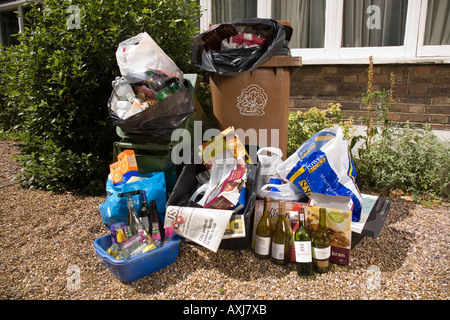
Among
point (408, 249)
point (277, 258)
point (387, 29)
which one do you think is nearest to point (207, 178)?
point (277, 258)

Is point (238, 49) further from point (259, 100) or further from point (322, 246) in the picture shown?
point (322, 246)

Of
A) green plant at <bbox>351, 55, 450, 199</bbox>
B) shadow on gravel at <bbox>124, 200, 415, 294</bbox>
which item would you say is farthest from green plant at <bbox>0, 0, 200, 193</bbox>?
green plant at <bbox>351, 55, 450, 199</bbox>

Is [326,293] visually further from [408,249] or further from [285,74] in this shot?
[285,74]

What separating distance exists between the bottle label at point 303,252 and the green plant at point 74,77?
81.3 inches

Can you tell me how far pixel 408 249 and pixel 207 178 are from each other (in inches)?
58.5

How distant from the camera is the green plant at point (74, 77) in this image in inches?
116

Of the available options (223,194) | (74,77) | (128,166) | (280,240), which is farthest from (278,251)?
(74,77)

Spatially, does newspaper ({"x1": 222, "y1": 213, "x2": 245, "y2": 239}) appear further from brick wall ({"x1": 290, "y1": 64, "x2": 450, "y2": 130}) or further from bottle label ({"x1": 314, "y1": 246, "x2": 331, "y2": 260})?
brick wall ({"x1": 290, "y1": 64, "x2": 450, "y2": 130})

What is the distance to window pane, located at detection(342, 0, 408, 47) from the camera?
3.85m

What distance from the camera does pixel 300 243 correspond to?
1.86 m

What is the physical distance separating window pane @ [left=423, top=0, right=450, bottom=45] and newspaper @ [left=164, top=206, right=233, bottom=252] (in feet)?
11.5

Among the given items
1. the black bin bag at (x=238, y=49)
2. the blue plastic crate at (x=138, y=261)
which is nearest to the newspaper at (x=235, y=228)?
the blue plastic crate at (x=138, y=261)

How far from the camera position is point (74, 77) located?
2.90 metres

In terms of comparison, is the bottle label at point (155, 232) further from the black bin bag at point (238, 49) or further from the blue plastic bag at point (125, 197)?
the black bin bag at point (238, 49)
